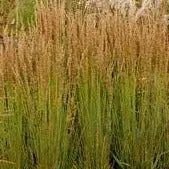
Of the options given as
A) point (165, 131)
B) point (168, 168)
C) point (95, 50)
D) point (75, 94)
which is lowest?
point (168, 168)

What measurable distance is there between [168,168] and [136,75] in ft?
2.26

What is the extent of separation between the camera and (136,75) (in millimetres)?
4211

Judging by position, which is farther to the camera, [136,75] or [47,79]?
[136,75]

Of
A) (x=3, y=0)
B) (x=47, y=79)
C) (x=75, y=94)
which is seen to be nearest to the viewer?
(x=47, y=79)

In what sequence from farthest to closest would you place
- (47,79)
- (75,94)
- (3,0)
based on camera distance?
(3,0), (75,94), (47,79)

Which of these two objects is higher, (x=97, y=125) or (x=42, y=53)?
(x=42, y=53)

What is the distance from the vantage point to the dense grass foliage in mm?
3785

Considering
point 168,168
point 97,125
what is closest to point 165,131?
point 168,168

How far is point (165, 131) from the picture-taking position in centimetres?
415

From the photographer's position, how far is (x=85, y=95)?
3.95 meters

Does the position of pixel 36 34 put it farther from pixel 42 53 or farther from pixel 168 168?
pixel 168 168

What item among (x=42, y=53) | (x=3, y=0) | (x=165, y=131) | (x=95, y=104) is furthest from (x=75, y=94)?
(x=3, y=0)

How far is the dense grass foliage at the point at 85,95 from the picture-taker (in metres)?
3.79

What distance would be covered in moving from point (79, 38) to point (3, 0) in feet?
11.4
